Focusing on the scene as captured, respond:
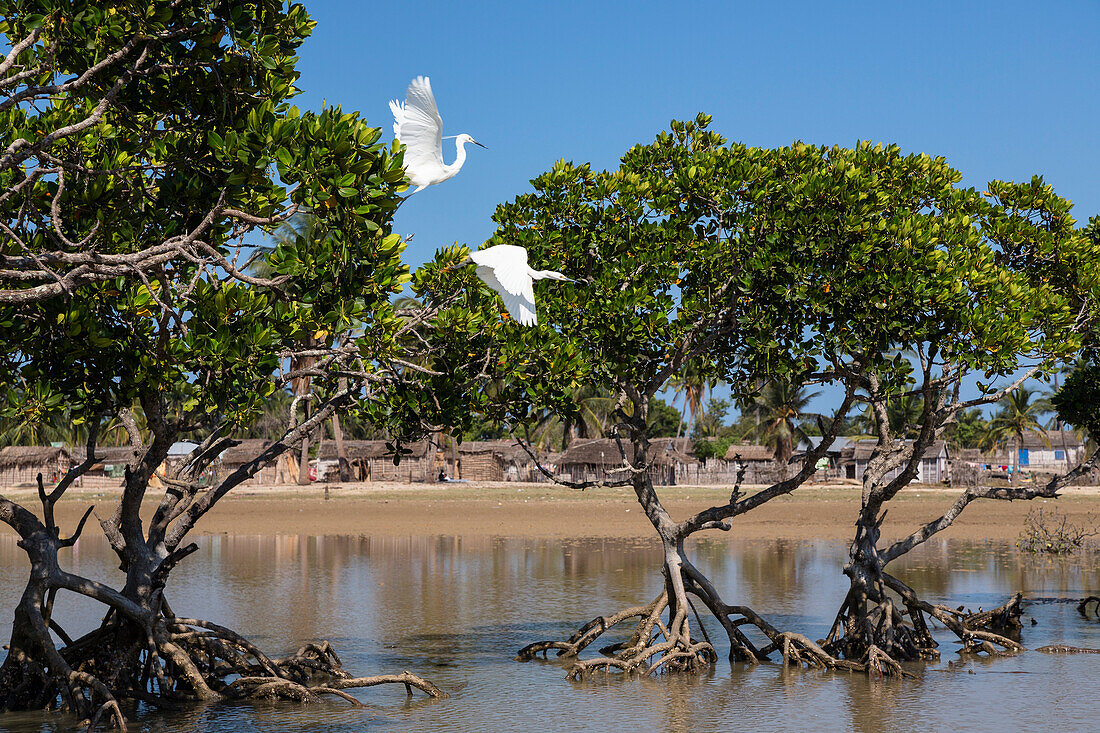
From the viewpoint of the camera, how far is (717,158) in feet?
41.5

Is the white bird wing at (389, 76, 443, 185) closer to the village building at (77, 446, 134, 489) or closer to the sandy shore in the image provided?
the sandy shore

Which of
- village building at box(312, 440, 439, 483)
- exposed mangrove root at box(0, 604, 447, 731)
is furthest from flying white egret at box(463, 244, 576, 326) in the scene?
village building at box(312, 440, 439, 483)

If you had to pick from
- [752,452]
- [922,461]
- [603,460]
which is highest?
[752,452]

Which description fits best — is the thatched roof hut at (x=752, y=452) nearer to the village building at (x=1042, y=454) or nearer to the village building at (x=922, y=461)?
the village building at (x=922, y=461)

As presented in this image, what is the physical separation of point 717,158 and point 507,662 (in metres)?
7.49

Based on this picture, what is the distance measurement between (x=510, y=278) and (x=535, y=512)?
102 feet

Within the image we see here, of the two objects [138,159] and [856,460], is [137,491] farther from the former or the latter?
[856,460]

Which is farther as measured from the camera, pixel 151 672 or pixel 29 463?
pixel 29 463

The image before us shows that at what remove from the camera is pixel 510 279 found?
10.2m

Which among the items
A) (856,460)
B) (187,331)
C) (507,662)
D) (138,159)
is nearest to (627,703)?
(507,662)

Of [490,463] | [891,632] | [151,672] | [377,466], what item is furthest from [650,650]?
[377,466]

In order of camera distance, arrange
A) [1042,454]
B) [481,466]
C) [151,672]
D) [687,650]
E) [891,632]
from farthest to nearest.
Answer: [1042,454], [481,466], [891,632], [687,650], [151,672]

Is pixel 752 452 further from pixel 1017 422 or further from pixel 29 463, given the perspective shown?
pixel 29 463

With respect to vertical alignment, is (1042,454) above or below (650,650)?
above
